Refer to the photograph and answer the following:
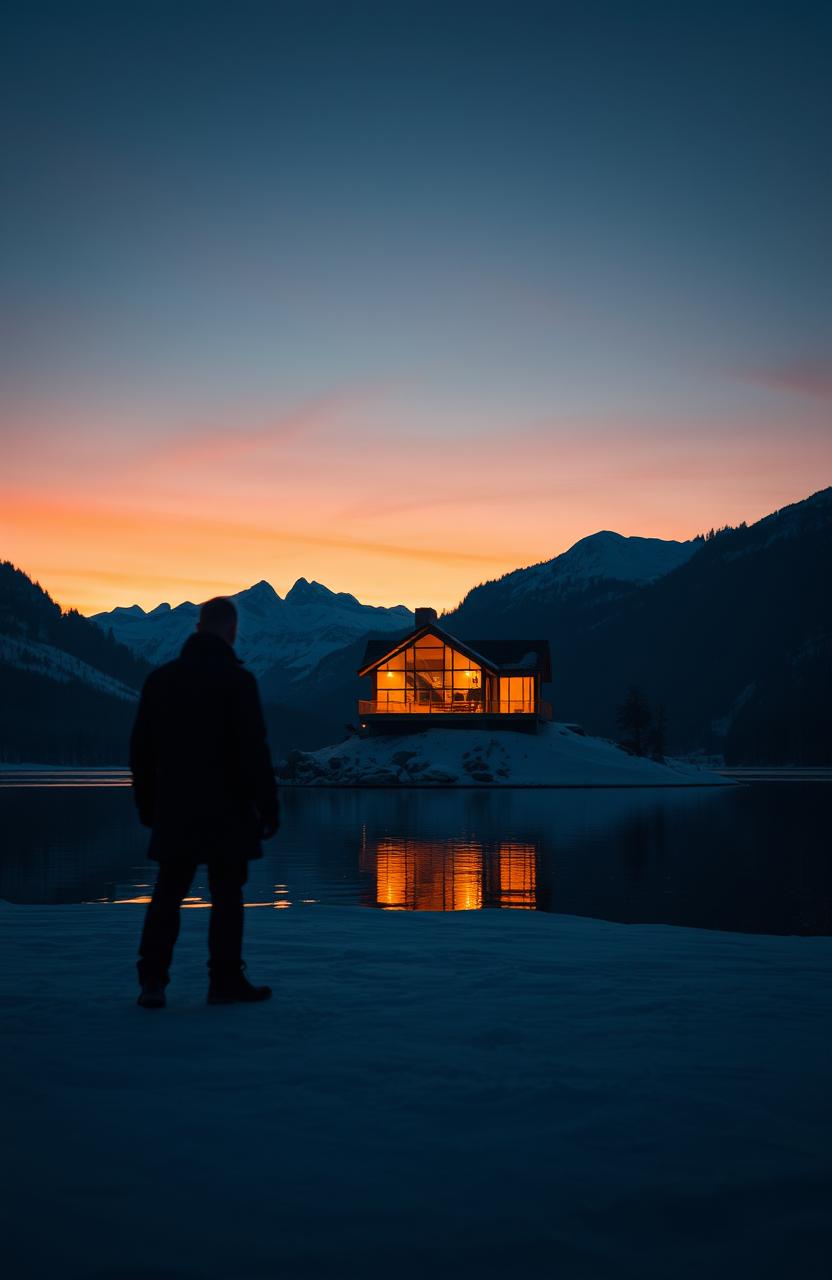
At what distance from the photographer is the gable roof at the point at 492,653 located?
7625 centimetres

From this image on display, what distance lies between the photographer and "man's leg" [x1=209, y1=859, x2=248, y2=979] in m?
6.25

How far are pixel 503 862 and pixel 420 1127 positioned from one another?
1667cm

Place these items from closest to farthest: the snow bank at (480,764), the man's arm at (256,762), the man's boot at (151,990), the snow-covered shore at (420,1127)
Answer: the snow-covered shore at (420,1127), the man's boot at (151,990), the man's arm at (256,762), the snow bank at (480,764)

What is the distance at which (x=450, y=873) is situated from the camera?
1869 cm

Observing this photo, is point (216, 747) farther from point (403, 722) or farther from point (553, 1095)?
point (403, 722)

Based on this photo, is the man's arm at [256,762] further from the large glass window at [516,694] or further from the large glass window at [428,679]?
the large glass window at [516,694]

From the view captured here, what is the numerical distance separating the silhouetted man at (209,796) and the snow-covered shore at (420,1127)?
0.37 m

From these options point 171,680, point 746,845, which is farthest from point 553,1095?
point 746,845

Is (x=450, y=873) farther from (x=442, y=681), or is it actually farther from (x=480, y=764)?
(x=442, y=681)

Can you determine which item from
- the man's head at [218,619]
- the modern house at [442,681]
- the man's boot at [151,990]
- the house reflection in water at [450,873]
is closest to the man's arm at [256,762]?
the man's head at [218,619]

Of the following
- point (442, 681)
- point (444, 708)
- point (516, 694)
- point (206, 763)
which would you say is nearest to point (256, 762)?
point (206, 763)

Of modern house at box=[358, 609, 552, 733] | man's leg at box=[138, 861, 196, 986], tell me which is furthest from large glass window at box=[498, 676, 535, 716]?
man's leg at box=[138, 861, 196, 986]

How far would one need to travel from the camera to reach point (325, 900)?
1504 cm

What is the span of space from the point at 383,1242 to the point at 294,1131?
0.91 meters
